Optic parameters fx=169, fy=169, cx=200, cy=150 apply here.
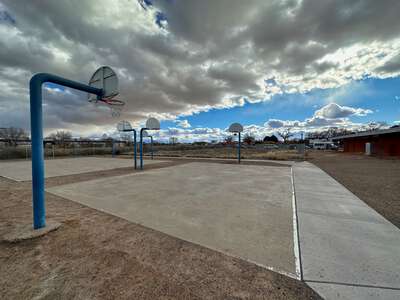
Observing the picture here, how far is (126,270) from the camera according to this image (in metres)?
1.90

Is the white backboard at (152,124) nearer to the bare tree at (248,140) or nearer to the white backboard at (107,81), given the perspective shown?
the white backboard at (107,81)

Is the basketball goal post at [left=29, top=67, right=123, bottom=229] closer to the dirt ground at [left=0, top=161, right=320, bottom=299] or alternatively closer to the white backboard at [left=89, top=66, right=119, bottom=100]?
the dirt ground at [left=0, top=161, right=320, bottom=299]

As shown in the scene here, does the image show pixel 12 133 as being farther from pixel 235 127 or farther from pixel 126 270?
pixel 126 270

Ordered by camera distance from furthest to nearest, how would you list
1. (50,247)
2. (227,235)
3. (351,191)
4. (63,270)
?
(351,191) → (227,235) → (50,247) → (63,270)

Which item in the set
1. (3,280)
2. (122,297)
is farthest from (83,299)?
(3,280)

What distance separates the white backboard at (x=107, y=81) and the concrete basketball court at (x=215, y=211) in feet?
8.30

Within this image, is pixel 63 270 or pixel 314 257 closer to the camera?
pixel 63 270

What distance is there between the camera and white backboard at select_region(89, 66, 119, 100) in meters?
3.56

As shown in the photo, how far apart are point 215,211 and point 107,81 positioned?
3.60m

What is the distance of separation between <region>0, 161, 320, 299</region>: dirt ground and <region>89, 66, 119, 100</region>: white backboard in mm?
2650

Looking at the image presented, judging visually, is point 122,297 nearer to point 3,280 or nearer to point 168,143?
point 3,280

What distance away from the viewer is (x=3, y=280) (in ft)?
5.75

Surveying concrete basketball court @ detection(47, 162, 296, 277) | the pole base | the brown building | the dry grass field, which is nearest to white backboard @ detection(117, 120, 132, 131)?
concrete basketball court @ detection(47, 162, 296, 277)

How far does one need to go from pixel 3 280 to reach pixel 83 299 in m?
1.02
